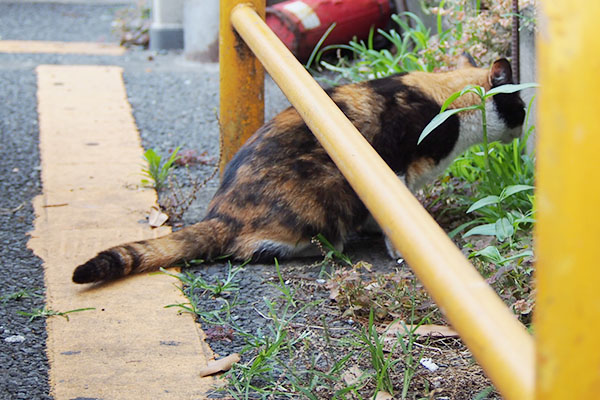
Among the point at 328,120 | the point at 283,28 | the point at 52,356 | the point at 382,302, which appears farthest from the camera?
the point at 283,28

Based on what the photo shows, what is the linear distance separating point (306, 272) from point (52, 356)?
0.97 meters

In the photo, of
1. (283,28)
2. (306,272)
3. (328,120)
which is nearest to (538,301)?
(328,120)

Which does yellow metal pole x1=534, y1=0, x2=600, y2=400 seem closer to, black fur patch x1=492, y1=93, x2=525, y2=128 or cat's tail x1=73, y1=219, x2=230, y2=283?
cat's tail x1=73, y1=219, x2=230, y2=283

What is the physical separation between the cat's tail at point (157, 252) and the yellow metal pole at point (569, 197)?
6.41 feet

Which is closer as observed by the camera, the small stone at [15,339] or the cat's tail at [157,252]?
the small stone at [15,339]

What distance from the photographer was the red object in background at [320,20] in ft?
17.3

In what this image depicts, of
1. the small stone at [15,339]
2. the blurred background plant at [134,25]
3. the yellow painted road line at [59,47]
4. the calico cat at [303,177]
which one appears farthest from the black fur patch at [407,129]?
the blurred background plant at [134,25]

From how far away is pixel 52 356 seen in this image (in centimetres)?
213

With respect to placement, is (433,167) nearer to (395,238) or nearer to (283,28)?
(395,238)

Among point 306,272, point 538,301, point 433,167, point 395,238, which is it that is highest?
point 538,301

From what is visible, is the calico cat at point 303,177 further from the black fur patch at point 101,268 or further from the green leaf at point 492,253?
the green leaf at point 492,253

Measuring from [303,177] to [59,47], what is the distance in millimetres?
4371

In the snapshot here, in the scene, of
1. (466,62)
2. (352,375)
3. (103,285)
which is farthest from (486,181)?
(103,285)

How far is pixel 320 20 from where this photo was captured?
5.36 meters
